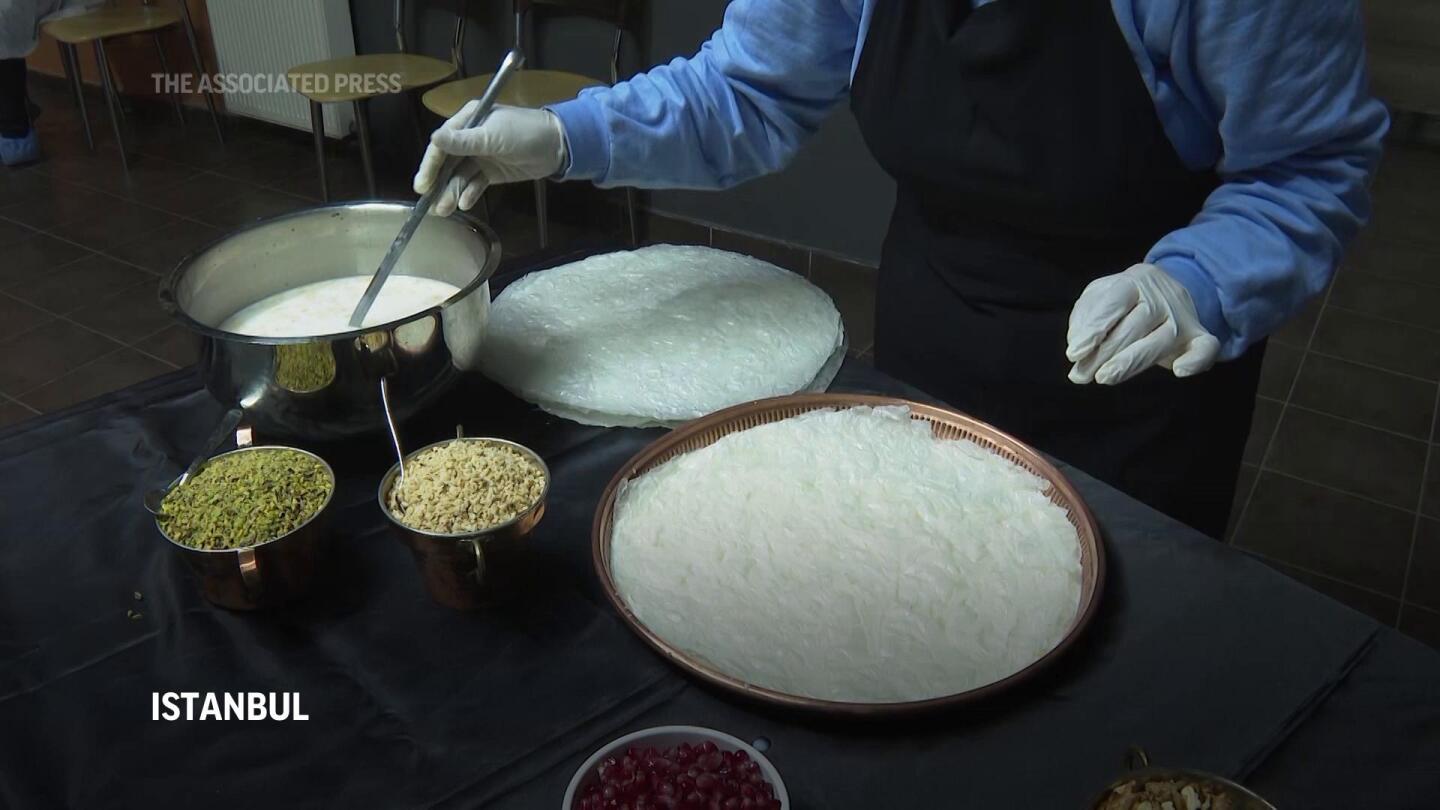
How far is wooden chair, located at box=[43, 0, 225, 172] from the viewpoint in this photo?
13.1 feet

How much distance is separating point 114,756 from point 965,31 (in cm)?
104

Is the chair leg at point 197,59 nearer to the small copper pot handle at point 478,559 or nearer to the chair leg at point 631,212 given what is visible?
the chair leg at point 631,212

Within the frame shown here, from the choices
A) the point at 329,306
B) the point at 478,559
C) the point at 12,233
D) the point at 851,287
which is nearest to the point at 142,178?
the point at 12,233

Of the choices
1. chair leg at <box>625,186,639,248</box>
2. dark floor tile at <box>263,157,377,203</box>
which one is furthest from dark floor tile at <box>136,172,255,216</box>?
chair leg at <box>625,186,639,248</box>

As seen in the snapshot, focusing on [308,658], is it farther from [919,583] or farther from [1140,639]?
[1140,639]

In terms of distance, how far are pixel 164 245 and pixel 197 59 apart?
124 cm

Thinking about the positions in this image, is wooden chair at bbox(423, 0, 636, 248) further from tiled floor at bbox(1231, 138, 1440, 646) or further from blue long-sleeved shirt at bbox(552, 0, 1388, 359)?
blue long-sleeved shirt at bbox(552, 0, 1388, 359)

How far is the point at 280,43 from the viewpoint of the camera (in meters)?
4.06

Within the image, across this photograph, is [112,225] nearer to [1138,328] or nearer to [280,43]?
[280,43]

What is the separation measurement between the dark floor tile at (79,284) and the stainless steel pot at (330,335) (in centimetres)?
235

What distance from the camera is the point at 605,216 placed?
3.65m

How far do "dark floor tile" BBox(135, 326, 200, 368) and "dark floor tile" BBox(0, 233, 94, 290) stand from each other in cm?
69

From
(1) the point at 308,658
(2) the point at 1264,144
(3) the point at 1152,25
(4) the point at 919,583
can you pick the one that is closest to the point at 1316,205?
(2) the point at 1264,144

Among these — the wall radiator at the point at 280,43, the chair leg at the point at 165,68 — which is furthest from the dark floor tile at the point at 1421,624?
the chair leg at the point at 165,68
